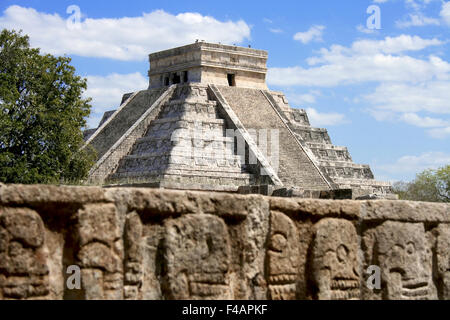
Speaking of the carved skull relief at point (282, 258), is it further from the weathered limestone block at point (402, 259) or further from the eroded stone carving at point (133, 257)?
the eroded stone carving at point (133, 257)

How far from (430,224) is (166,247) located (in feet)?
8.20

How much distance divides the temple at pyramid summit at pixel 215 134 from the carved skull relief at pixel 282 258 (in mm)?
24200

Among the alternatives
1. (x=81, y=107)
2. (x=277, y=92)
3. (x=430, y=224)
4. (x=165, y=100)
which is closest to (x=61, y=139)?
(x=81, y=107)

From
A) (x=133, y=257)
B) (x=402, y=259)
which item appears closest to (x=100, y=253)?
(x=133, y=257)

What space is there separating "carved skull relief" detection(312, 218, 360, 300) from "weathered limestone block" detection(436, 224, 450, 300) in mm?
933

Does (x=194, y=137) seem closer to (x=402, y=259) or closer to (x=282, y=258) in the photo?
(x=402, y=259)

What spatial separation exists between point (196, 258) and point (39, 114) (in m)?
21.7

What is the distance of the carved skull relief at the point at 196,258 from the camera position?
4.77 m

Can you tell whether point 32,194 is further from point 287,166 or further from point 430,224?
point 287,166

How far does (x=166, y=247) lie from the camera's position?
477 centimetres

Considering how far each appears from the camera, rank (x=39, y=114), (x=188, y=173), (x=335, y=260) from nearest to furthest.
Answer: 1. (x=335, y=260)
2. (x=39, y=114)
3. (x=188, y=173)

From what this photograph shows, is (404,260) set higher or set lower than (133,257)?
higher

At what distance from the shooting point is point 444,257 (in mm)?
6250

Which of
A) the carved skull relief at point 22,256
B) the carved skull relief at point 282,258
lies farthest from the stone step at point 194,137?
the carved skull relief at point 22,256
